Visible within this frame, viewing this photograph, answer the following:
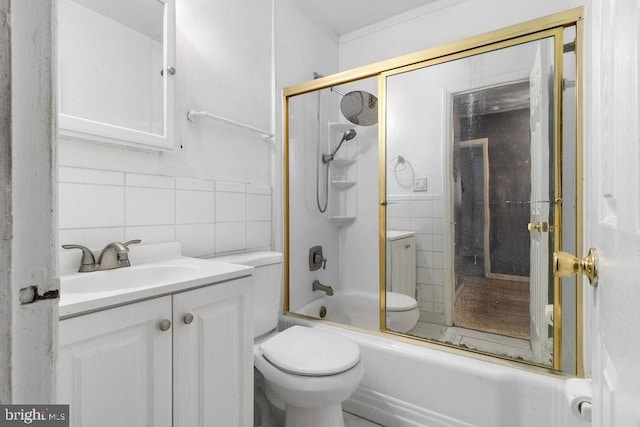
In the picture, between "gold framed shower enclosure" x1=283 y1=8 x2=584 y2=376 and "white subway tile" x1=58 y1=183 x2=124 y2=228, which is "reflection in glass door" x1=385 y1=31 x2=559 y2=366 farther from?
"white subway tile" x1=58 y1=183 x2=124 y2=228

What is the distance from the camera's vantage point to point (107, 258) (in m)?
1.06

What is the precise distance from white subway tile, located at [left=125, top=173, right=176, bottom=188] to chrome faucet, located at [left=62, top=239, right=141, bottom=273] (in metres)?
0.25

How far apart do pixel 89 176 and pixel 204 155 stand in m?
0.49

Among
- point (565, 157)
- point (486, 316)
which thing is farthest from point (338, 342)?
point (565, 157)

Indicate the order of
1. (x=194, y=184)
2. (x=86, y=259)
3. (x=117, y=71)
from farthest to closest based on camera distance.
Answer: (x=194, y=184) → (x=117, y=71) → (x=86, y=259)

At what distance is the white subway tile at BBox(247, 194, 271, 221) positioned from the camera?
1.70 m

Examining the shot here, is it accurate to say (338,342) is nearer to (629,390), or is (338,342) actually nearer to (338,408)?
(338,408)

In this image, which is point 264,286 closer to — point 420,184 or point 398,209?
point 398,209

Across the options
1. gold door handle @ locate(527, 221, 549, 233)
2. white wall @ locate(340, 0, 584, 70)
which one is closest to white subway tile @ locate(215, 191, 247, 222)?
gold door handle @ locate(527, 221, 549, 233)

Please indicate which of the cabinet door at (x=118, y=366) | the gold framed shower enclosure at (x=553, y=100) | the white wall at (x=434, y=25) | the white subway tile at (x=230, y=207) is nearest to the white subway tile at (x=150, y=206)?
the white subway tile at (x=230, y=207)

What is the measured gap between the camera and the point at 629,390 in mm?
309

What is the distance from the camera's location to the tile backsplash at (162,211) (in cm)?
107

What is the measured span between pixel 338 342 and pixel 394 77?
1.33m

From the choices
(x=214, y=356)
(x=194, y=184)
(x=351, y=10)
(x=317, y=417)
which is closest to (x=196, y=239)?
(x=194, y=184)
